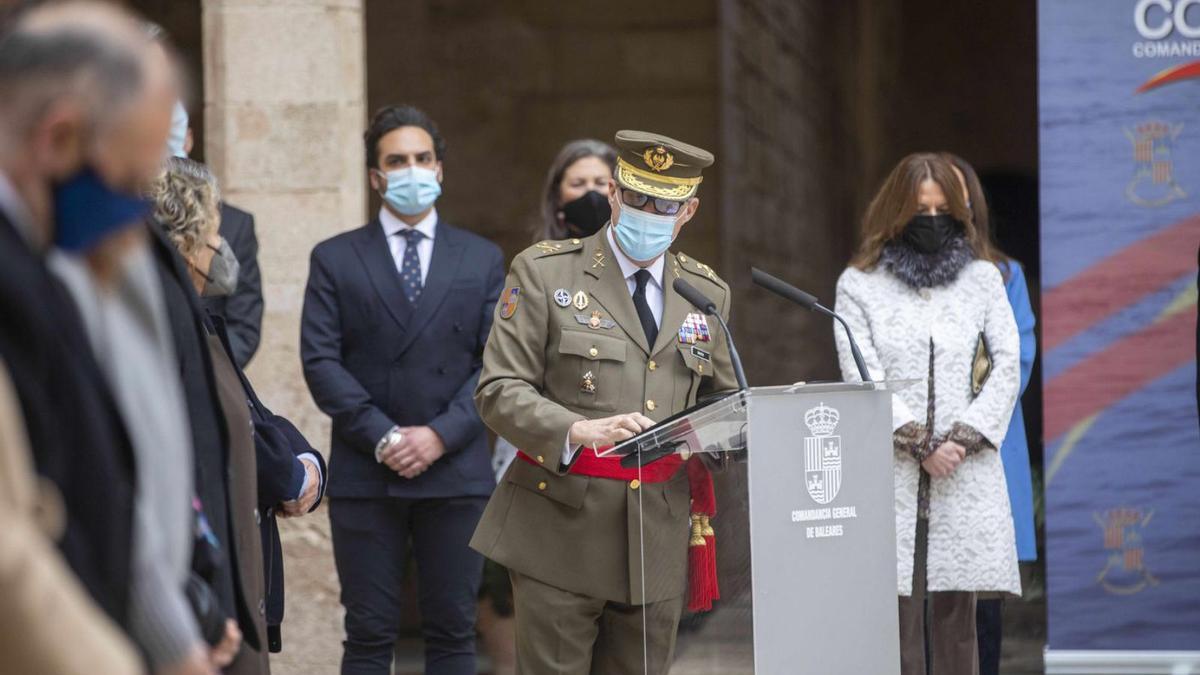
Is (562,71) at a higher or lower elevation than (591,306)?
higher

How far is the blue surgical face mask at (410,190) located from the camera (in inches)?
229

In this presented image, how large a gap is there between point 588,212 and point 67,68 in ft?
14.7

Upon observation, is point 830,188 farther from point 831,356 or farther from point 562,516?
point 562,516

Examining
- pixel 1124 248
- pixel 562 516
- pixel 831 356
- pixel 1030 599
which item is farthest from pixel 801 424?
pixel 831 356

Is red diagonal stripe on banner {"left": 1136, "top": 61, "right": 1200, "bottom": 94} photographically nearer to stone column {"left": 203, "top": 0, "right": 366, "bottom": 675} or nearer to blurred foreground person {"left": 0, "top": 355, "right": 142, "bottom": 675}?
stone column {"left": 203, "top": 0, "right": 366, "bottom": 675}

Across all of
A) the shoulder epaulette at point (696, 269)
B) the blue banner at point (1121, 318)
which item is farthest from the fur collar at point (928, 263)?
the shoulder epaulette at point (696, 269)

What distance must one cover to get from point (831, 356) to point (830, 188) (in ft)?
4.33

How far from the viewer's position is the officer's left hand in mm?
5520

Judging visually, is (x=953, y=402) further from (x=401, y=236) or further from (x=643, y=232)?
(x=401, y=236)

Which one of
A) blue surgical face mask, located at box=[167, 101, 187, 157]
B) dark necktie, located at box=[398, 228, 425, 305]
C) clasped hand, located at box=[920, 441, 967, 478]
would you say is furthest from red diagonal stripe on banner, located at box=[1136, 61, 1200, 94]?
blue surgical face mask, located at box=[167, 101, 187, 157]

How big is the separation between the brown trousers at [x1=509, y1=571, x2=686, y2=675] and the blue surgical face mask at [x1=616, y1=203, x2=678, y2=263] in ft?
2.78

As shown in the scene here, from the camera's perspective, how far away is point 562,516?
4250 mm

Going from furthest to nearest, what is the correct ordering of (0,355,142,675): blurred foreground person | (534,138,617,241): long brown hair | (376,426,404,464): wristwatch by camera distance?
(534,138,617,241): long brown hair → (376,426,404,464): wristwatch → (0,355,142,675): blurred foreground person

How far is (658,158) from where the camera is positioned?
432 centimetres
